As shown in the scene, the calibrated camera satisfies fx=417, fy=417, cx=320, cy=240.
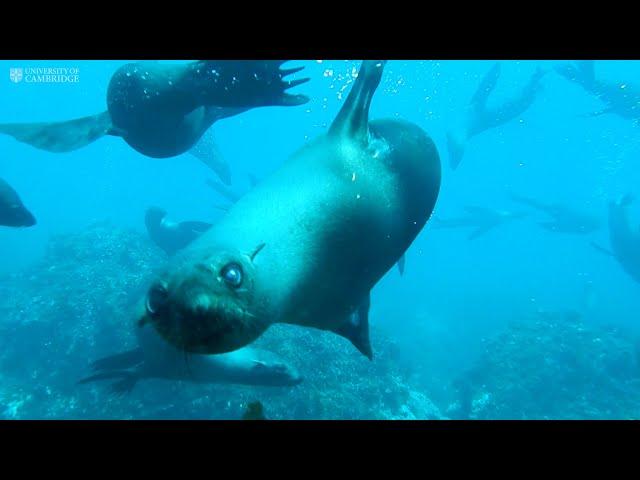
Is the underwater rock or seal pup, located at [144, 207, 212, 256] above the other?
seal pup, located at [144, 207, 212, 256]

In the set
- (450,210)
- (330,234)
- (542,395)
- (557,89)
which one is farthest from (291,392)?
(450,210)

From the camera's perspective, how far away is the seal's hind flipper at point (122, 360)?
621 centimetres

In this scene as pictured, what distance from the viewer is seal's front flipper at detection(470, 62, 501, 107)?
54.9 ft

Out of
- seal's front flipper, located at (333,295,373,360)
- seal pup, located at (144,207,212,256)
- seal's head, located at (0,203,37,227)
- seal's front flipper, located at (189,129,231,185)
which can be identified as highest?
seal's front flipper, located at (333,295,373,360)

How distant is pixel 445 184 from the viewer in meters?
109

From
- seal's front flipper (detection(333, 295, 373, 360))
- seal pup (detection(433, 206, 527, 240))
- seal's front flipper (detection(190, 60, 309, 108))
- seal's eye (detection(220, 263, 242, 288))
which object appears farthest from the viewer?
seal pup (detection(433, 206, 527, 240))

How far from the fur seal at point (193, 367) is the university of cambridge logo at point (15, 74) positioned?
84644 mm

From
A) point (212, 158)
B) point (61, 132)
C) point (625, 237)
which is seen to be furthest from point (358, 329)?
point (212, 158)

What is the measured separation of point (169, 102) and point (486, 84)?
53.8ft

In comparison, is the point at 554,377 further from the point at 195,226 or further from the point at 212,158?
→ the point at 212,158

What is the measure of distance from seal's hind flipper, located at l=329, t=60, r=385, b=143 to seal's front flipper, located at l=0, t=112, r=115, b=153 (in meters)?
2.83

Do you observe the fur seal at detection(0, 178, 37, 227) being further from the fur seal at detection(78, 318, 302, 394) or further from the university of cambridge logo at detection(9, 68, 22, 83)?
the university of cambridge logo at detection(9, 68, 22, 83)

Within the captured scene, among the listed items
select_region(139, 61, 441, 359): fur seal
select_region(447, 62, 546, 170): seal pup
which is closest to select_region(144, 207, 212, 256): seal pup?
select_region(139, 61, 441, 359): fur seal
